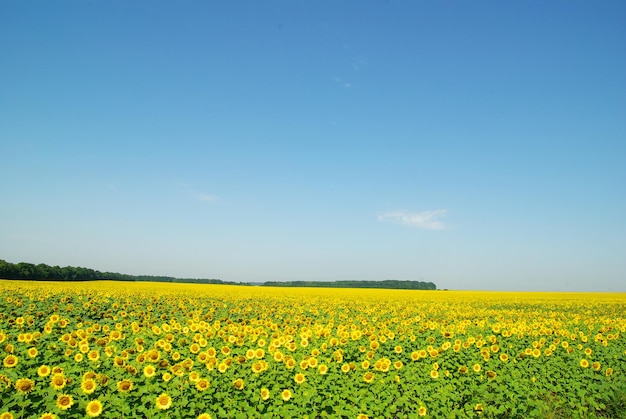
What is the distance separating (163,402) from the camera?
5574 millimetres

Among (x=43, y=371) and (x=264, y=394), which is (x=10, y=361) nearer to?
(x=43, y=371)

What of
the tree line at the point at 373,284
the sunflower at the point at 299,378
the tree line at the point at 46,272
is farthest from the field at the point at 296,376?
the tree line at the point at 373,284

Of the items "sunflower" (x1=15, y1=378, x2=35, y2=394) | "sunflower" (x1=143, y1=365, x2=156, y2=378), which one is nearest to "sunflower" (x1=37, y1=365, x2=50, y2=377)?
"sunflower" (x1=15, y1=378, x2=35, y2=394)

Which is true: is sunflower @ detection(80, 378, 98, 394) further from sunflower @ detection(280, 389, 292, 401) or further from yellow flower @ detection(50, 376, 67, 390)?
sunflower @ detection(280, 389, 292, 401)

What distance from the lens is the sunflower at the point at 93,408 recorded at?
16.6ft

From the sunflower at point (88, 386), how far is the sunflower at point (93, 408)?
29 centimetres

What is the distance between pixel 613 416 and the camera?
7.18 m

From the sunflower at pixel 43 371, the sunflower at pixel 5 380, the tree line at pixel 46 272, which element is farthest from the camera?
the tree line at pixel 46 272

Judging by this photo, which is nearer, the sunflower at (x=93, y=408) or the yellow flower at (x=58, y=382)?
the sunflower at (x=93, y=408)

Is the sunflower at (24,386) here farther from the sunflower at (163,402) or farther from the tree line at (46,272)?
the tree line at (46,272)

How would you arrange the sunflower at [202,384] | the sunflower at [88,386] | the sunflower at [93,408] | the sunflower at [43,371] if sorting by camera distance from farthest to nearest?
the sunflower at [202,384]
the sunflower at [43,371]
the sunflower at [88,386]
the sunflower at [93,408]

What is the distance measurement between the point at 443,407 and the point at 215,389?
3.91 m

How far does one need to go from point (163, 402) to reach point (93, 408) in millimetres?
903

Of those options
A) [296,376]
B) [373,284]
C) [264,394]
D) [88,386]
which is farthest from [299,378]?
[373,284]
